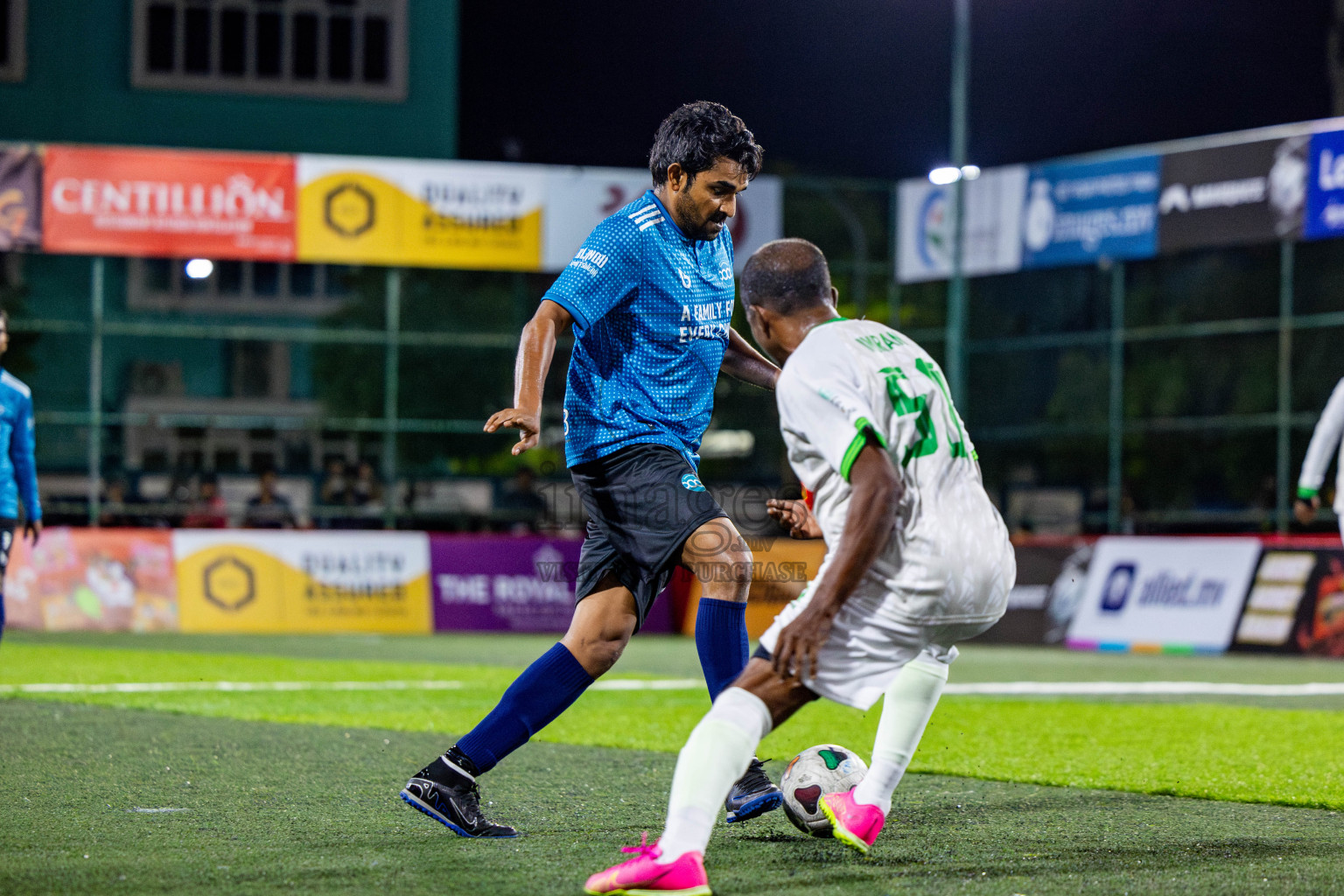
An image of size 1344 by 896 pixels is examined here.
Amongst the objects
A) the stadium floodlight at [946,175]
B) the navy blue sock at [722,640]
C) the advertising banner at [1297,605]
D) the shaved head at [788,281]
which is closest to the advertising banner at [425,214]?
the stadium floodlight at [946,175]

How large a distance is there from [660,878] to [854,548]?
91 cm

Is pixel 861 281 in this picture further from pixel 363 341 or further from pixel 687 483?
pixel 687 483

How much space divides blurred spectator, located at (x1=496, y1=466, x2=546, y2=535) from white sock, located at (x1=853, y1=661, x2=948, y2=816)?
706 inches

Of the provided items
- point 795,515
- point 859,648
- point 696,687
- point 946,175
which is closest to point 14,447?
point 696,687

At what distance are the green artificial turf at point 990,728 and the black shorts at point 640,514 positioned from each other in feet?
7.74

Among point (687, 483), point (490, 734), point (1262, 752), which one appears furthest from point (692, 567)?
point (1262, 752)

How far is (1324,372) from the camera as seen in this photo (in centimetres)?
3153

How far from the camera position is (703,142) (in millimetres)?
5074

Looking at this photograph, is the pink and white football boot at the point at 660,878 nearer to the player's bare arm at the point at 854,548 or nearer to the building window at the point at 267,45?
the player's bare arm at the point at 854,548

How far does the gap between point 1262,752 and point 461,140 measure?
2826cm

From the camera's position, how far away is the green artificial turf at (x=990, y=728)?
680 cm

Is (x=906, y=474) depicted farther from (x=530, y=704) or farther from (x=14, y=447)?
(x=14, y=447)

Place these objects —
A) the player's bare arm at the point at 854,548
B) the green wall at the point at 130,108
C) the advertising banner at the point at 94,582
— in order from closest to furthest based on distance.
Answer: the player's bare arm at the point at 854,548
the advertising banner at the point at 94,582
the green wall at the point at 130,108

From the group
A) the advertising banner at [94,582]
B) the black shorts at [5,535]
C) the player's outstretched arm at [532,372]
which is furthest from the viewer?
the advertising banner at [94,582]
